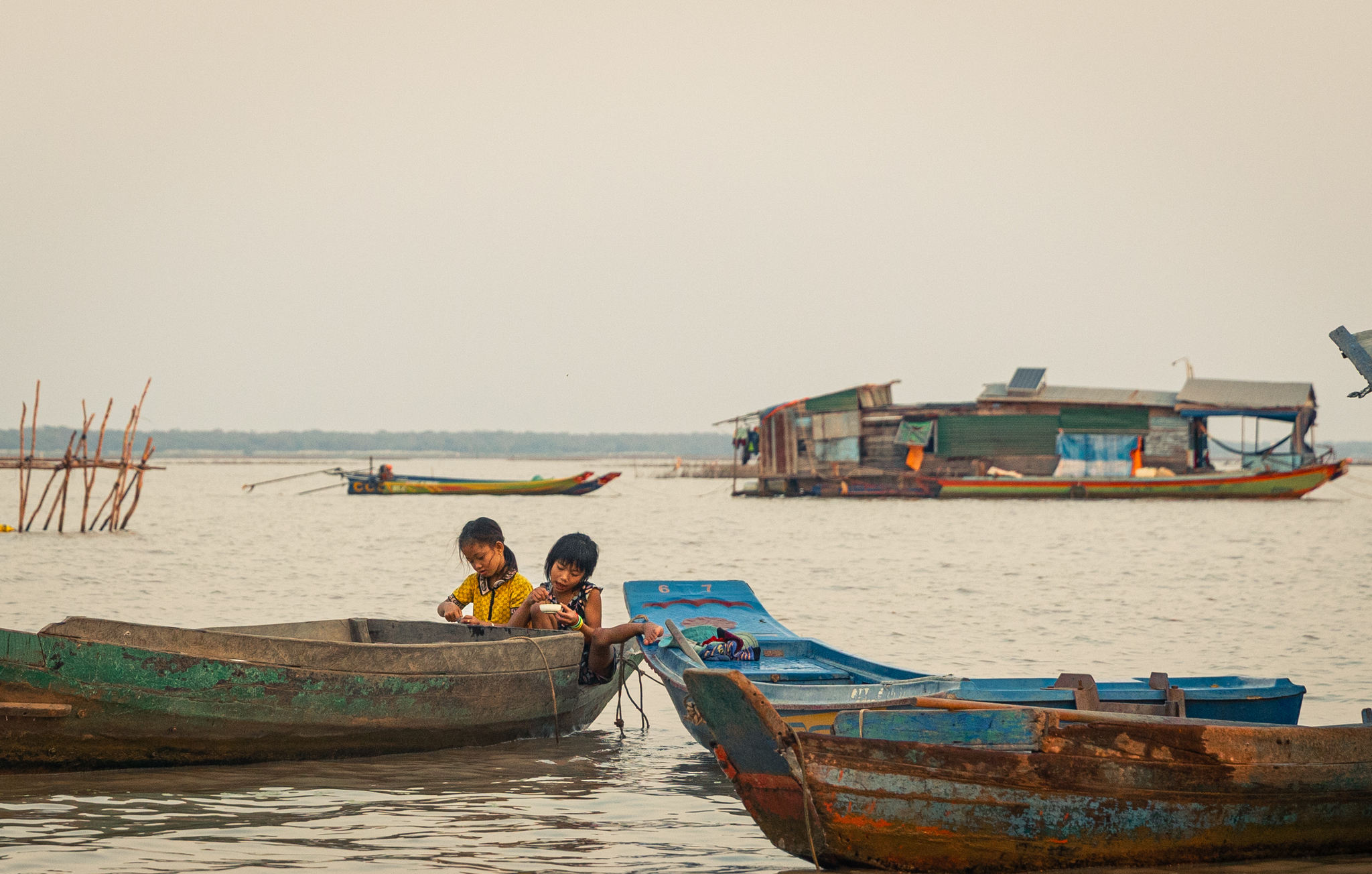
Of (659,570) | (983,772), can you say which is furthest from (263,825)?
(659,570)

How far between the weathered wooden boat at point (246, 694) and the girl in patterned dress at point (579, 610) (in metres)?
0.13

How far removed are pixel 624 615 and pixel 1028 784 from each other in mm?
9161

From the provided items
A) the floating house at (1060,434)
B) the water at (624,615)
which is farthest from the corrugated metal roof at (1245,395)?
the water at (624,615)

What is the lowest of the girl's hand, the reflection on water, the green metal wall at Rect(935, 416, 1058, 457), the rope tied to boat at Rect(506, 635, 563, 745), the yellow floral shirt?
the reflection on water

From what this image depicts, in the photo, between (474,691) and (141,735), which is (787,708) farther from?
(141,735)

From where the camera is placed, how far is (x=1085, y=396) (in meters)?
38.2

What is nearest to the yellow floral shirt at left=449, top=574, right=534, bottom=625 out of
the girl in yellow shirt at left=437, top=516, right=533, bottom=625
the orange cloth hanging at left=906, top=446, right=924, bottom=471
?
the girl in yellow shirt at left=437, top=516, right=533, bottom=625

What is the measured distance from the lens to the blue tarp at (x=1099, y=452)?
38062mm

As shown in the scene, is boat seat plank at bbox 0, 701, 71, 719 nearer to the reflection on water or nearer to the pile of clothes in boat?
the reflection on water

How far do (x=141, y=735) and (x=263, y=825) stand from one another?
1159mm

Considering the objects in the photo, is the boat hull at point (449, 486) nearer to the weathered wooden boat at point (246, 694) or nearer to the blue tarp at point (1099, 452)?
the blue tarp at point (1099, 452)

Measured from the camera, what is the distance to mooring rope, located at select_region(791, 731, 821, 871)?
4.61 meters

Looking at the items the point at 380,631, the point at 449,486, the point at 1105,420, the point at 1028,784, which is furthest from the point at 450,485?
the point at 1028,784

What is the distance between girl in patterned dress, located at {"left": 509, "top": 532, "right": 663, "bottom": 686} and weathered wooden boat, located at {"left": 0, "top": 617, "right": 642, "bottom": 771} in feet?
0.42
